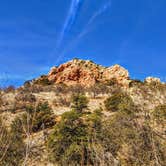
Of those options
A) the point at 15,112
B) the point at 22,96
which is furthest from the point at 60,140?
the point at 22,96

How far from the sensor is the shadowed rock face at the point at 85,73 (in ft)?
174

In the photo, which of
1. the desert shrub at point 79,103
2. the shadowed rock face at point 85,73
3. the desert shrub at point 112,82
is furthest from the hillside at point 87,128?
the shadowed rock face at point 85,73

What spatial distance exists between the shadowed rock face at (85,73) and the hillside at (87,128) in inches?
553

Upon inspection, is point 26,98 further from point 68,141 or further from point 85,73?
point 85,73

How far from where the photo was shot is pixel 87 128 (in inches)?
714

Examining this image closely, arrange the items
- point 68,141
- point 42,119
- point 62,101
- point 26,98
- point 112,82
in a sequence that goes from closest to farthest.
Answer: point 68,141, point 42,119, point 62,101, point 26,98, point 112,82

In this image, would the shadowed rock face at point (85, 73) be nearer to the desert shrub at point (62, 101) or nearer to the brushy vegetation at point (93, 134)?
the brushy vegetation at point (93, 134)

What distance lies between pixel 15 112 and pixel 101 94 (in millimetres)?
Result: 11984

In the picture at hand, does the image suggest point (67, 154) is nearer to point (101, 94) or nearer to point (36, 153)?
point (36, 153)

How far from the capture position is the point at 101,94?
36562 mm

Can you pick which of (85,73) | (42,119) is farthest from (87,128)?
(85,73)

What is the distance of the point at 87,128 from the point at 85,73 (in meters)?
35.9

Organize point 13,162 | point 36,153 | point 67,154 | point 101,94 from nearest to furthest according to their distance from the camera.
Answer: point 13,162 → point 67,154 → point 36,153 → point 101,94

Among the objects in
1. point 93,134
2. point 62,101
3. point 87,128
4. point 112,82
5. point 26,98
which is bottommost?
point 93,134
